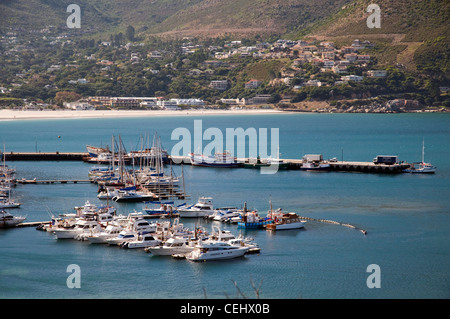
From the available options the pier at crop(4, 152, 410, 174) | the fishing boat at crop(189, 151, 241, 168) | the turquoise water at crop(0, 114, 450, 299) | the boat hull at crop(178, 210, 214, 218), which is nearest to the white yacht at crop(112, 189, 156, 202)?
the turquoise water at crop(0, 114, 450, 299)

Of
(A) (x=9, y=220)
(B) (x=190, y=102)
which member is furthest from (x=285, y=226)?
(B) (x=190, y=102)

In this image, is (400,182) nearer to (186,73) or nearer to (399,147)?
(399,147)

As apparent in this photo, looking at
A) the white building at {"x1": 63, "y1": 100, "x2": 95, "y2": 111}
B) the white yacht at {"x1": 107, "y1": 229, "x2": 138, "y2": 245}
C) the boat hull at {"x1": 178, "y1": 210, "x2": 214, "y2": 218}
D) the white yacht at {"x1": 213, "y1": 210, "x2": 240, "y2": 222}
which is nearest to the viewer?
the white yacht at {"x1": 107, "y1": 229, "x2": 138, "y2": 245}

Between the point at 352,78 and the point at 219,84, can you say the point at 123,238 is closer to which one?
the point at 352,78

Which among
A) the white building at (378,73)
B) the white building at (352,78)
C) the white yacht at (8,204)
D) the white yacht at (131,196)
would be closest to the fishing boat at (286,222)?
the white yacht at (131,196)

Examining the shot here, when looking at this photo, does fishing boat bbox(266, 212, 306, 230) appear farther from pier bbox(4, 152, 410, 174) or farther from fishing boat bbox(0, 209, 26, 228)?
pier bbox(4, 152, 410, 174)
